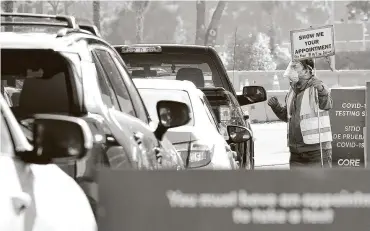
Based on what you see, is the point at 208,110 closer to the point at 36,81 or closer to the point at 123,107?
the point at 123,107

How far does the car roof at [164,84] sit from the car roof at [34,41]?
0.85 ft

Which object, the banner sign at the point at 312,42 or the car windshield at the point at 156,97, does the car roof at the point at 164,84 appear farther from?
the banner sign at the point at 312,42

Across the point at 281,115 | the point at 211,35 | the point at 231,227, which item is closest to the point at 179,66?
the point at 211,35

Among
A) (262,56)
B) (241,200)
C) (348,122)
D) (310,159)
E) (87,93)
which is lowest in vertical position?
(241,200)

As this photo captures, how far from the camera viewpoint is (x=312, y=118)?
9.14 ft

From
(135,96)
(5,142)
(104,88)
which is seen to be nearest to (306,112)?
(135,96)

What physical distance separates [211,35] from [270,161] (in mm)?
427

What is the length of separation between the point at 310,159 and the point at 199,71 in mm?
439

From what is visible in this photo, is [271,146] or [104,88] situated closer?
[104,88]

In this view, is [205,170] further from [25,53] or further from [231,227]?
[25,53]

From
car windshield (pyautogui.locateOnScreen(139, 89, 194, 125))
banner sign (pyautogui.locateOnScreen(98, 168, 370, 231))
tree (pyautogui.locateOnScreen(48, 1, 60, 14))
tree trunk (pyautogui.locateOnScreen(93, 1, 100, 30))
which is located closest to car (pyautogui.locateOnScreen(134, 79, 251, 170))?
car windshield (pyautogui.locateOnScreen(139, 89, 194, 125))

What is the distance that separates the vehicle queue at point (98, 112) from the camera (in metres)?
2.23

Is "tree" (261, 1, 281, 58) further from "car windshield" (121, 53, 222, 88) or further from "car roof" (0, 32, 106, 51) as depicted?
"car roof" (0, 32, 106, 51)

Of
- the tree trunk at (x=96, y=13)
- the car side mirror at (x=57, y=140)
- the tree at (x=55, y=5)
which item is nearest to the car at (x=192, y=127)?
the tree trunk at (x=96, y=13)
